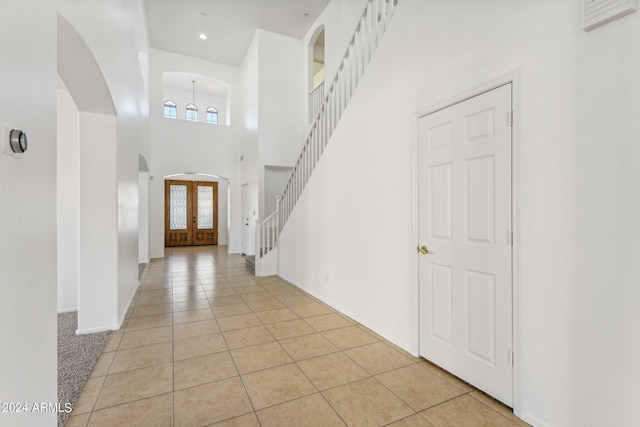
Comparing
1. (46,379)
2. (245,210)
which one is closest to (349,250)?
(46,379)

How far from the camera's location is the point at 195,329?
3361 mm

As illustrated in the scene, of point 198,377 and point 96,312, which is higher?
point 96,312

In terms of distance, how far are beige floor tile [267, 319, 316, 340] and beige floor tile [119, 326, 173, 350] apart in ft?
3.57

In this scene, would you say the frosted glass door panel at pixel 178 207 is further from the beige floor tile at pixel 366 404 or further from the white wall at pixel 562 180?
the beige floor tile at pixel 366 404

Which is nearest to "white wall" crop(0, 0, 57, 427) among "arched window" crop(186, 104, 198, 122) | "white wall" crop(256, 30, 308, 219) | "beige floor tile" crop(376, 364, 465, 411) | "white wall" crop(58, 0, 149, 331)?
"white wall" crop(58, 0, 149, 331)

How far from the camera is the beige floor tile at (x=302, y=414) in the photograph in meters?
1.88

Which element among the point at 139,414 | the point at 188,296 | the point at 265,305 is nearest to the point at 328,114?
the point at 265,305

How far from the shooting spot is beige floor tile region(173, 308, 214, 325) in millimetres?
3639

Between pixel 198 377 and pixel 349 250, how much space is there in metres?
2.09

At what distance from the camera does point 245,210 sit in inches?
346

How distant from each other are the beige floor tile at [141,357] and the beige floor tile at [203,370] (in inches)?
8.5

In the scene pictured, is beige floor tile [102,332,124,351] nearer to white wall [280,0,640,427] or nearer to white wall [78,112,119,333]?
white wall [78,112,119,333]

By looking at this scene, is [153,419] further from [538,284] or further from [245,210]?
[245,210]

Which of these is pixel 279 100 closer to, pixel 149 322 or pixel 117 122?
pixel 117 122
